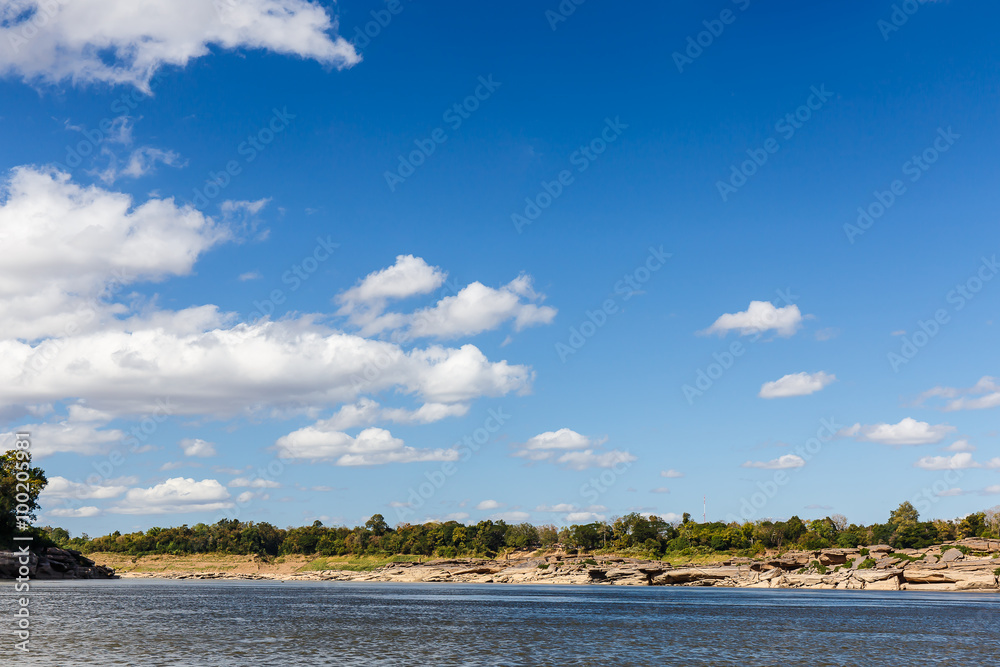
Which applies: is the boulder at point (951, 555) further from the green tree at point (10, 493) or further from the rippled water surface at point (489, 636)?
the green tree at point (10, 493)

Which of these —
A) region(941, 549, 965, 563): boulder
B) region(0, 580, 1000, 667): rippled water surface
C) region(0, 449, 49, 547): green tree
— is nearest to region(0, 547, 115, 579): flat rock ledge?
region(0, 449, 49, 547): green tree

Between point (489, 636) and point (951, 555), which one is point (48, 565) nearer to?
point (489, 636)

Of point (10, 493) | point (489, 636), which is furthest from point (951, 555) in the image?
point (10, 493)

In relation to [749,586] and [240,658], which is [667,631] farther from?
[749,586]

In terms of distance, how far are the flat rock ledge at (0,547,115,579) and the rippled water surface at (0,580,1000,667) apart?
6157cm

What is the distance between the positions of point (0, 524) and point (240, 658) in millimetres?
134174

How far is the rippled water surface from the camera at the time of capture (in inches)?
1860

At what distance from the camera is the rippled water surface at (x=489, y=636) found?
4725cm

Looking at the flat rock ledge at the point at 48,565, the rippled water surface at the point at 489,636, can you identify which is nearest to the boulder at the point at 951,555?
the rippled water surface at the point at 489,636

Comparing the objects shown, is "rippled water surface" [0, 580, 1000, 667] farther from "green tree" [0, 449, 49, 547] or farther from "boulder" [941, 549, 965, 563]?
"boulder" [941, 549, 965, 563]

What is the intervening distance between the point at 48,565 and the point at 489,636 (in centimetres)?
15409

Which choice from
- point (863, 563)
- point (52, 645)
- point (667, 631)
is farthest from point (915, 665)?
point (863, 563)

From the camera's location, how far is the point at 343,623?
71.9 m

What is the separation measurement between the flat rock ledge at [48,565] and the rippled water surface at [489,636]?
6157 cm
